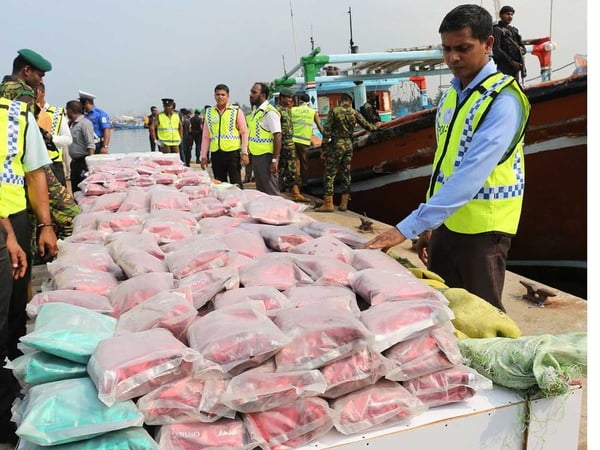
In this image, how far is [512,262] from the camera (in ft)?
19.7

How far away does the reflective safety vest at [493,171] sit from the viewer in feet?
6.84

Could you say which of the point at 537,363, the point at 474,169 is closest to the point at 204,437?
the point at 537,363

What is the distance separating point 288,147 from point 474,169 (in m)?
6.79

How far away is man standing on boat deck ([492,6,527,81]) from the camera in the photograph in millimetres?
6723

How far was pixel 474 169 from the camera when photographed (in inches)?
78.7

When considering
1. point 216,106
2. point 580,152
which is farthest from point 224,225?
point 216,106

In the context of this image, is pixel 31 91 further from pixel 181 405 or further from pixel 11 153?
pixel 181 405

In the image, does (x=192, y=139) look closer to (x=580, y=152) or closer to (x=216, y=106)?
(x=216, y=106)

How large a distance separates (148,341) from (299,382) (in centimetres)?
42

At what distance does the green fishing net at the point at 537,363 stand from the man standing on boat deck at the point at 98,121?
8.91 metres

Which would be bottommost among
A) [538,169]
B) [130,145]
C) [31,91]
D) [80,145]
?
[130,145]

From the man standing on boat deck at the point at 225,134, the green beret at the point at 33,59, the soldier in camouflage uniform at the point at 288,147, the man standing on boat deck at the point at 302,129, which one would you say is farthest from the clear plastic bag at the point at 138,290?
the man standing on boat deck at the point at 302,129

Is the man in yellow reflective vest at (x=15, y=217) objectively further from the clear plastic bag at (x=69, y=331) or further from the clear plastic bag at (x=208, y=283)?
the clear plastic bag at (x=208, y=283)

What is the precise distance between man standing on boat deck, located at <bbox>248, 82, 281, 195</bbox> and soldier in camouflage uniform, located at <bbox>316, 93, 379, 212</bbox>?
787 millimetres
